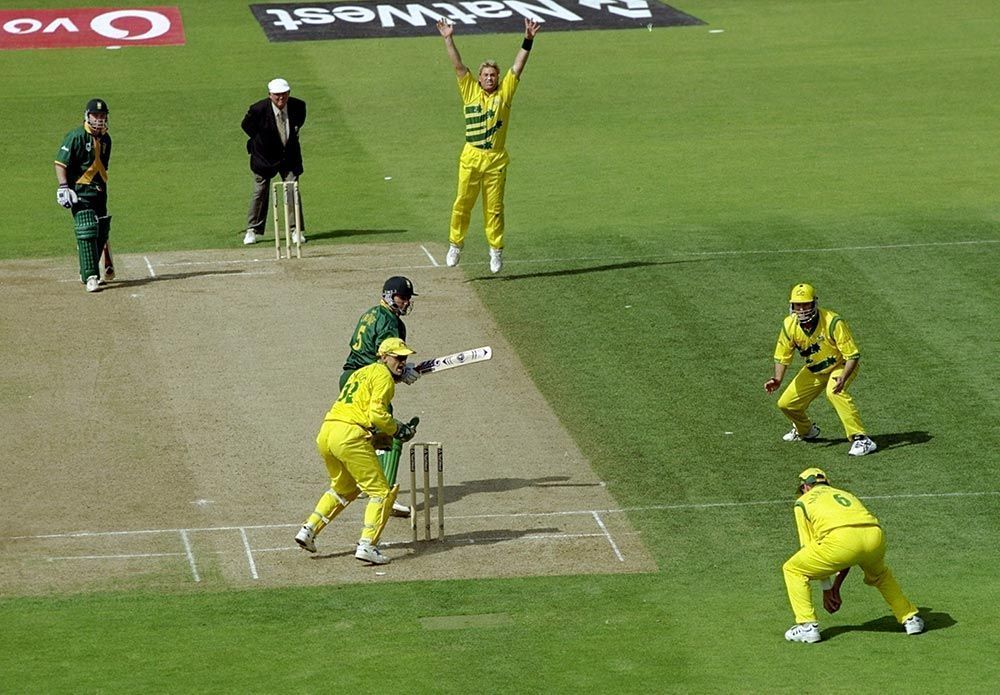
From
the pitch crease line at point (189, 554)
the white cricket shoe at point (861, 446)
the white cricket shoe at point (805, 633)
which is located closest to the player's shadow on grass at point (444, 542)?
the pitch crease line at point (189, 554)

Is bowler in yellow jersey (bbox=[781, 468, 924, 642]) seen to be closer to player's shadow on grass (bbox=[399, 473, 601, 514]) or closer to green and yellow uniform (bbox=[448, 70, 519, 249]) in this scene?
player's shadow on grass (bbox=[399, 473, 601, 514])

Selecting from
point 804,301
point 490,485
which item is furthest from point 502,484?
point 804,301

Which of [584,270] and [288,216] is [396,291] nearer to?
[584,270]

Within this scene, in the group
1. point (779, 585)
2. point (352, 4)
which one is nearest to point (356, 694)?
point (779, 585)

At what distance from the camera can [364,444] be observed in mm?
15320

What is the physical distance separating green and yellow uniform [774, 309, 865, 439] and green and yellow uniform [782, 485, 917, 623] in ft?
12.6

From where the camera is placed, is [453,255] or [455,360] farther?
[453,255]

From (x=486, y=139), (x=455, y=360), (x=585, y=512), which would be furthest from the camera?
(x=486, y=139)

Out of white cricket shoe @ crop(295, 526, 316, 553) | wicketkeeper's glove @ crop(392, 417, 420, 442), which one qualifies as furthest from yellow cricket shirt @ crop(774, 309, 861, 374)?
white cricket shoe @ crop(295, 526, 316, 553)

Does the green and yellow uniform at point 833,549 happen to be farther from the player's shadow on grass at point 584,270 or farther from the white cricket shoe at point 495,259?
the player's shadow on grass at point 584,270

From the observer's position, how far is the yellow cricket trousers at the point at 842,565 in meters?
13.9

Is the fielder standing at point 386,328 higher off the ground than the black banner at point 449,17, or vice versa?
the fielder standing at point 386,328

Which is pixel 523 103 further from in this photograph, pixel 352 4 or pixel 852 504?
pixel 852 504

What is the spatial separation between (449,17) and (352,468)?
2659 cm
